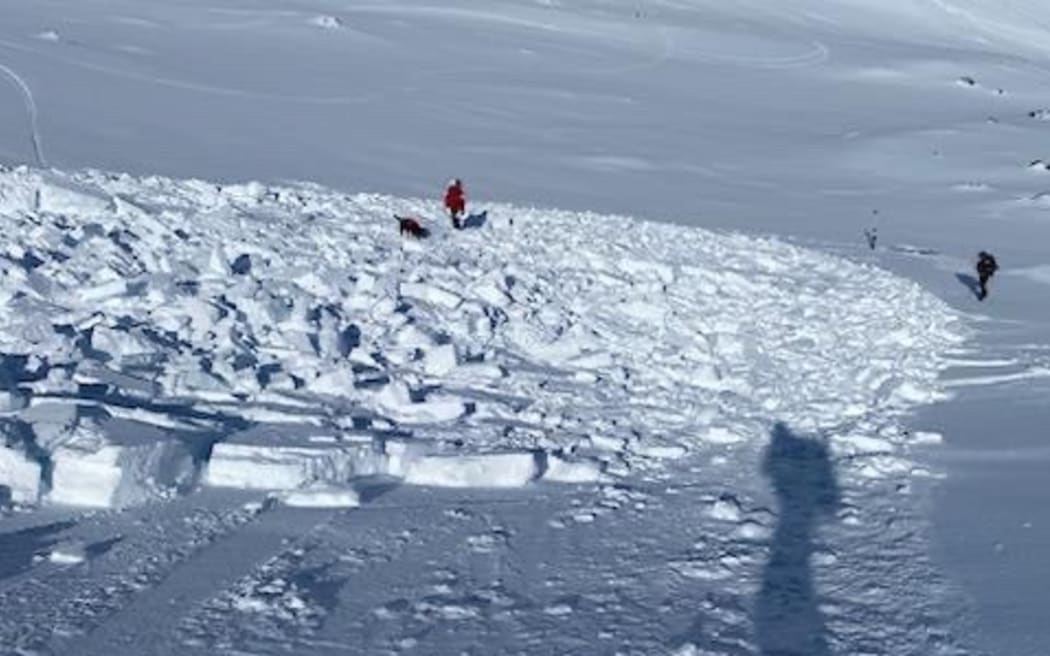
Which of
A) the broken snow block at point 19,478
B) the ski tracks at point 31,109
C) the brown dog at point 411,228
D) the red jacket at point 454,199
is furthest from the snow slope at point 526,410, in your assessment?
the red jacket at point 454,199

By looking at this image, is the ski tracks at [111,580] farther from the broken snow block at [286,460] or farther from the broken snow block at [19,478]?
the broken snow block at [19,478]

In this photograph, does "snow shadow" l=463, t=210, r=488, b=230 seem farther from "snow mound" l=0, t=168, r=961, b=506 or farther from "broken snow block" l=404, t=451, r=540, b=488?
"broken snow block" l=404, t=451, r=540, b=488

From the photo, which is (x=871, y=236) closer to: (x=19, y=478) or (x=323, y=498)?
(x=323, y=498)

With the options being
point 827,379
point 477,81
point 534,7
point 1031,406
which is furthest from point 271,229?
point 534,7

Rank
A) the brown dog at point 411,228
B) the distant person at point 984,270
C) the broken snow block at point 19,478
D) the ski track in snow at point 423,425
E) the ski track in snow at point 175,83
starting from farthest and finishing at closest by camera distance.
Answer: the ski track in snow at point 175,83, the distant person at point 984,270, the brown dog at point 411,228, the broken snow block at point 19,478, the ski track in snow at point 423,425

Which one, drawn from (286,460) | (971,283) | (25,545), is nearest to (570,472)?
(286,460)
